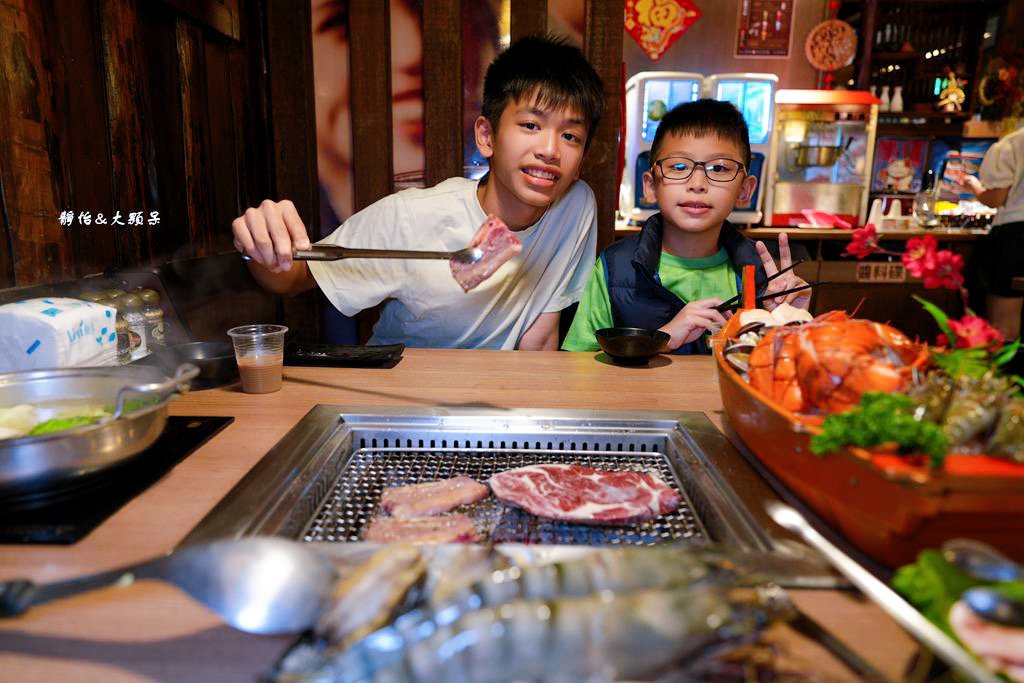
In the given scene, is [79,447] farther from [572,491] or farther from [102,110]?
[102,110]

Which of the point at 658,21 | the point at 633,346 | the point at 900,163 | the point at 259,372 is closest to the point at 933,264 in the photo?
the point at 633,346

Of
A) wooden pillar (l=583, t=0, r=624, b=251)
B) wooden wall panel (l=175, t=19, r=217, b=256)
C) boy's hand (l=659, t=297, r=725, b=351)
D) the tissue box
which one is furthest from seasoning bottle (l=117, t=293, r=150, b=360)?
wooden pillar (l=583, t=0, r=624, b=251)

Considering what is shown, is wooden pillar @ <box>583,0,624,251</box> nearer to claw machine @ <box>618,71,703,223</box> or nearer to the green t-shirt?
the green t-shirt

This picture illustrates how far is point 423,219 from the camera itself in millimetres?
2779

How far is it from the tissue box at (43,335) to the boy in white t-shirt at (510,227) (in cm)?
69

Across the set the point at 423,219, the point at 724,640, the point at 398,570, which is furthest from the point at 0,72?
the point at 724,640

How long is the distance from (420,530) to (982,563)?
76 centimetres

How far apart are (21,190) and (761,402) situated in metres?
2.30

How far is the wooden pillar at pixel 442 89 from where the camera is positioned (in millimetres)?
3543

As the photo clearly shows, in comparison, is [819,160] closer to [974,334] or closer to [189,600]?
[974,334]

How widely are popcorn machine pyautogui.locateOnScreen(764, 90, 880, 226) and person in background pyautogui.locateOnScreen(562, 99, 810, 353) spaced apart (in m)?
4.05

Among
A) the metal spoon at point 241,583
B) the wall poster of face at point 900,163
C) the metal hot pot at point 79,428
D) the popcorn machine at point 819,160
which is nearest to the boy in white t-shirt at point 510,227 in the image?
the metal hot pot at point 79,428

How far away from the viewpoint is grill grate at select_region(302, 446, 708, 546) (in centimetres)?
104

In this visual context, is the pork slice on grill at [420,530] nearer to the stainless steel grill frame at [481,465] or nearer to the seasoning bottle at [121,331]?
the stainless steel grill frame at [481,465]
